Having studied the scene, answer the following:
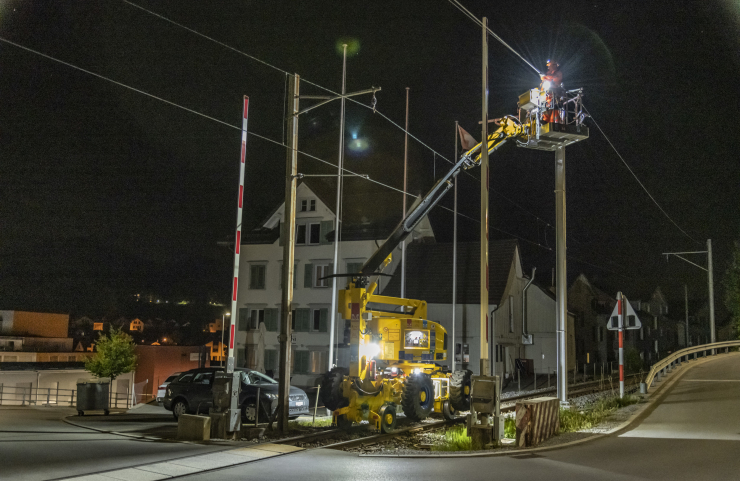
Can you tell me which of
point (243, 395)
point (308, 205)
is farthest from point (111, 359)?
point (243, 395)

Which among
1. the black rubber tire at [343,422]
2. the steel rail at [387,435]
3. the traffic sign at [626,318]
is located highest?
the traffic sign at [626,318]

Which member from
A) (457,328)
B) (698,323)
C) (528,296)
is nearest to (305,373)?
(457,328)

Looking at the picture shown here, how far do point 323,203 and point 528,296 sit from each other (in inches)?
599

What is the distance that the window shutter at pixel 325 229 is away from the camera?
41.1 metres

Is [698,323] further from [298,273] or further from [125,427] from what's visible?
[125,427]

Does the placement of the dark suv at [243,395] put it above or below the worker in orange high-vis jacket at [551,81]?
below

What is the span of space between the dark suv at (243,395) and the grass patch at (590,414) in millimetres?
7377

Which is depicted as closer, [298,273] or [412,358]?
[412,358]

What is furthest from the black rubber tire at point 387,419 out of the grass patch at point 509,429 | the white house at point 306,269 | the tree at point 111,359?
the tree at point 111,359

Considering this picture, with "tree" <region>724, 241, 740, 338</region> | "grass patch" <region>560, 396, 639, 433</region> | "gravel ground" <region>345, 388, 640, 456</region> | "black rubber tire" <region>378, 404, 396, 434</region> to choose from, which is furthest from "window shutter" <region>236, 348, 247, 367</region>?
"tree" <region>724, 241, 740, 338</region>

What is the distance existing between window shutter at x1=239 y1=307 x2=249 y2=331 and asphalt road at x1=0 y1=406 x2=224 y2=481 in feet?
89.1

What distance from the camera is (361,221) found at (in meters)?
42.6

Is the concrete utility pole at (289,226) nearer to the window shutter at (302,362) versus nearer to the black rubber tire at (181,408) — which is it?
the black rubber tire at (181,408)

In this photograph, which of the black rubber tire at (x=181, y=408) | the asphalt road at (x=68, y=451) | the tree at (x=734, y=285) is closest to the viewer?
the asphalt road at (x=68, y=451)
